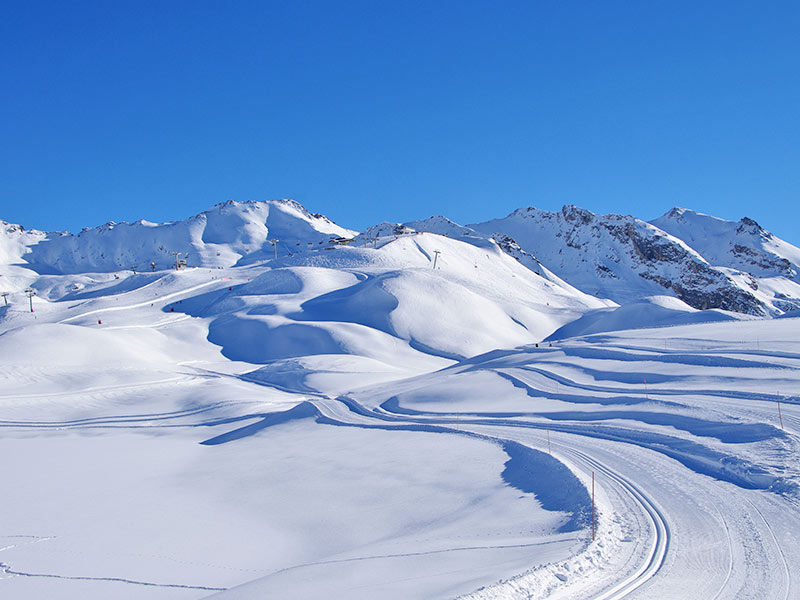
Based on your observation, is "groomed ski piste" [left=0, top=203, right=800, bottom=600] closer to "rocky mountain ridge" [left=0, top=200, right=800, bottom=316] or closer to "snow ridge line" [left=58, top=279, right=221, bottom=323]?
"snow ridge line" [left=58, top=279, right=221, bottom=323]

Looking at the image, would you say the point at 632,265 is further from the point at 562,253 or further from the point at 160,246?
the point at 160,246

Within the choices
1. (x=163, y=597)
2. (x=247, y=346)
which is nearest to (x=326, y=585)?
(x=163, y=597)

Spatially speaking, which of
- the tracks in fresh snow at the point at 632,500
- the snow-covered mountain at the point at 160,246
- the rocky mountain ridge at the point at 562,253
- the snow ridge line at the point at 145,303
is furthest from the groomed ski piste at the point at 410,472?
the snow-covered mountain at the point at 160,246

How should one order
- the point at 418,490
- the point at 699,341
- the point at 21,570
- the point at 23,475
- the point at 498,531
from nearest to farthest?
the point at 498,531
the point at 21,570
the point at 418,490
the point at 23,475
the point at 699,341

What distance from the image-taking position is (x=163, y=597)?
10445 millimetres

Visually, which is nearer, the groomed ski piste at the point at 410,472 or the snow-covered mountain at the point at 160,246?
the groomed ski piste at the point at 410,472

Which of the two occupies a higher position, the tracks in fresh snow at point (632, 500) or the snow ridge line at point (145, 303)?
the snow ridge line at point (145, 303)

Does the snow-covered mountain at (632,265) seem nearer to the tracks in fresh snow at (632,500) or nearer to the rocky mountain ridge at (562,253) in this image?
the rocky mountain ridge at (562,253)

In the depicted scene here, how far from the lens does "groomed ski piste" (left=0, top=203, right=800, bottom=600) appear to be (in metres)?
9.32

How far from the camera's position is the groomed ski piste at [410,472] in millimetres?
9320

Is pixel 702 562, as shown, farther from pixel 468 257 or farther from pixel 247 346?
pixel 468 257

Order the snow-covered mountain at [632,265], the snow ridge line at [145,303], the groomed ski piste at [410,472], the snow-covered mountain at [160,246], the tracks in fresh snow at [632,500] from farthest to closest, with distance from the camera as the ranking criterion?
the snow-covered mountain at [160,246]
the snow-covered mountain at [632,265]
the snow ridge line at [145,303]
the groomed ski piste at [410,472]
the tracks in fresh snow at [632,500]

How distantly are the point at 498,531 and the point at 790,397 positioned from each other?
1388cm

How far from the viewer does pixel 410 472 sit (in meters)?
17.0
